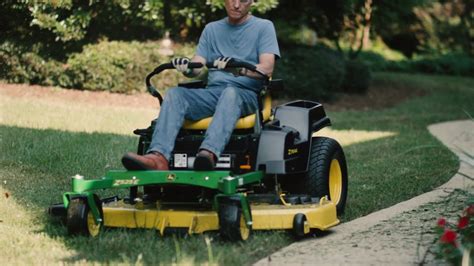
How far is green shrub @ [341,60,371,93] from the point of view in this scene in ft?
66.0

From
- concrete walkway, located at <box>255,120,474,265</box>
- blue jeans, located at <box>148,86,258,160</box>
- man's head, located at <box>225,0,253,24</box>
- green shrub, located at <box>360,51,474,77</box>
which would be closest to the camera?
concrete walkway, located at <box>255,120,474,265</box>

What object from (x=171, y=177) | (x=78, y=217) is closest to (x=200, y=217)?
(x=171, y=177)

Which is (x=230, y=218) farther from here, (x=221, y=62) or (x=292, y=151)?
(x=221, y=62)

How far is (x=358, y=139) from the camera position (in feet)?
42.9

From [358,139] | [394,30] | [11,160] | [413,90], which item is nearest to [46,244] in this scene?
[11,160]

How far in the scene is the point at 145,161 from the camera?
5.99 m

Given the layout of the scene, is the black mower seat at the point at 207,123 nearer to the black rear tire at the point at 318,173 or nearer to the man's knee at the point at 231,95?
the man's knee at the point at 231,95

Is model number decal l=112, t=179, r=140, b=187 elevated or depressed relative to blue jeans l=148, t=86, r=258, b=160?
depressed

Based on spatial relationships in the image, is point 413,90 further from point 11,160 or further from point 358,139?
point 11,160

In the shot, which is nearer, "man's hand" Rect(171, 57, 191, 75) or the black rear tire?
"man's hand" Rect(171, 57, 191, 75)

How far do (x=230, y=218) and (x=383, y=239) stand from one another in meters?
1.09

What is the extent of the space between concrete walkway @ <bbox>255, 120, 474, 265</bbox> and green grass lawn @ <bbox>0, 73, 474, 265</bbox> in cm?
19

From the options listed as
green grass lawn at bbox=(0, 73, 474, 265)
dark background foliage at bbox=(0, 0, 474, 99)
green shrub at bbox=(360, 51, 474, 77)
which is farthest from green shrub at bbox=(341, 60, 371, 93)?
green shrub at bbox=(360, 51, 474, 77)

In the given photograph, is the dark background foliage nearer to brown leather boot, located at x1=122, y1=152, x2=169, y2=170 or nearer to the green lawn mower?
the green lawn mower
